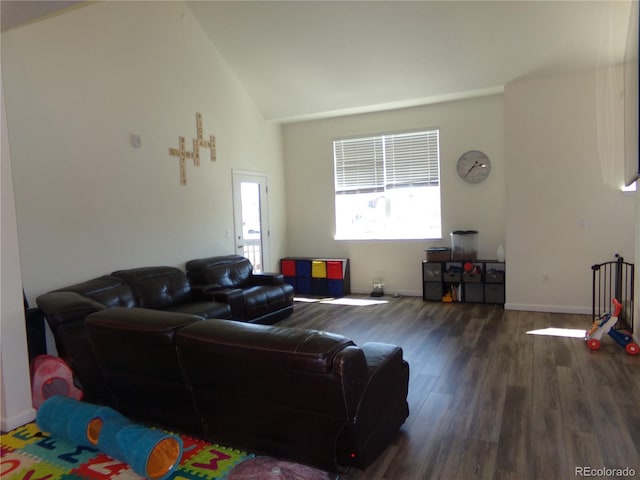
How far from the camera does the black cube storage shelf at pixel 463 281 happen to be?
19.9 feet

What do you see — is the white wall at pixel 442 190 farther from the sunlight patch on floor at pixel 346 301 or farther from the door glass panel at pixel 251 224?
the door glass panel at pixel 251 224

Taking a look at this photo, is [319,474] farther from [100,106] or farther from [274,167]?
[274,167]

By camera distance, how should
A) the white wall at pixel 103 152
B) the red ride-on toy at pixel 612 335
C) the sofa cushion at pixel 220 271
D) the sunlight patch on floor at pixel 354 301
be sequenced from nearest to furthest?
the white wall at pixel 103 152
the red ride-on toy at pixel 612 335
the sofa cushion at pixel 220 271
the sunlight patch on floor at pixel 354 301

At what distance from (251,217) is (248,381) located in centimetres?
495

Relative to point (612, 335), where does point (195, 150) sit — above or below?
above

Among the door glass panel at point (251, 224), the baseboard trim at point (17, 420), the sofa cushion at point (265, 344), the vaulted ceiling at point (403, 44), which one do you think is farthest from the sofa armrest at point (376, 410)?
→ the door glass panel at point (251, 224)

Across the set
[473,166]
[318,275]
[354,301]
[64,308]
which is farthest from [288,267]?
[64,308]

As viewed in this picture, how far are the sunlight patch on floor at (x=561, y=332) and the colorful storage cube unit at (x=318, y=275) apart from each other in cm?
312

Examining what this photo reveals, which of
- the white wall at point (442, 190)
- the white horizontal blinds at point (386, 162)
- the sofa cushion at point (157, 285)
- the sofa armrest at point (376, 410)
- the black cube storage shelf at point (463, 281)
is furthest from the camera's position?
the white horizontal blinds at point (386, 162)

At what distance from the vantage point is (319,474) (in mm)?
2146

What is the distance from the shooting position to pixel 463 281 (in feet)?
20.4

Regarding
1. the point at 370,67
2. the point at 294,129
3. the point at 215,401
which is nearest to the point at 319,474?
the point at 215,401

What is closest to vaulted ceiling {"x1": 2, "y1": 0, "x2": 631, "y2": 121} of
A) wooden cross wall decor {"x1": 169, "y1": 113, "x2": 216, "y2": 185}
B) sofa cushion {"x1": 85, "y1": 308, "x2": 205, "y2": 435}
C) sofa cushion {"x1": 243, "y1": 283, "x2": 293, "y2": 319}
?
wooden cross wall decor {"x1": 169, "y1": 113, "x2": 216, "y2": 185}

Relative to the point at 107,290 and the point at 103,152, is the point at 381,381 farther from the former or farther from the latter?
the point at 103,152
